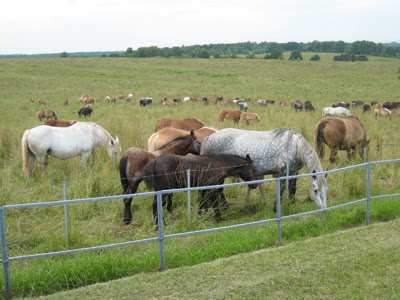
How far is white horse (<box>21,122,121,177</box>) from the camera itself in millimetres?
9758

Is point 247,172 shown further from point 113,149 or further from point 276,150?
point 113,149

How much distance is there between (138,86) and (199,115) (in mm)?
25878

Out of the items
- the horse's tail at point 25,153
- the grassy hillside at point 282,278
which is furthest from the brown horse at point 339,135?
the horse's tail at point 25,153

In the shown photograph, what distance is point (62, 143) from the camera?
9953 millimetres

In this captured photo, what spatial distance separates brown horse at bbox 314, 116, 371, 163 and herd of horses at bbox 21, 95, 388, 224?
0.14 ft

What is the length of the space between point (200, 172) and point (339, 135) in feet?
18.5

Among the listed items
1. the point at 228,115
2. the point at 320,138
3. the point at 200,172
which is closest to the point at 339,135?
the point at 320,138

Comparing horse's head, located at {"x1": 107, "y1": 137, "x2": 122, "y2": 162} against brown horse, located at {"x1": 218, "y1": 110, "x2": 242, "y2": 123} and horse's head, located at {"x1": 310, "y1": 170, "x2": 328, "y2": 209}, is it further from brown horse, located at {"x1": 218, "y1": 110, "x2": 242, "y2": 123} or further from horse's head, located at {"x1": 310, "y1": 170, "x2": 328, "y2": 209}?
brown horse, located at {"x1": 218, "y1": 110, "x2": 242, "y2": 123}

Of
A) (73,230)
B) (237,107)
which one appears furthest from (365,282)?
(237,107)

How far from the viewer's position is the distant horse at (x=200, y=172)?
7.32 m

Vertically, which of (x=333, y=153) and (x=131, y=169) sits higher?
(x=131, y=169)

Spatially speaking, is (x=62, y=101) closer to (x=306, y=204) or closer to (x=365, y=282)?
(x=306, y=204)

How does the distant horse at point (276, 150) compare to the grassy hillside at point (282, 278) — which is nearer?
the grassy hillside at point (282, 278)

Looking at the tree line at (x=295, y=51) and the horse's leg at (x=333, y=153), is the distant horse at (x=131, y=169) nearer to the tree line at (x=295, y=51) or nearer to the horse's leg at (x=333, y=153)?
the horse's leg at (x=333, y=153)
